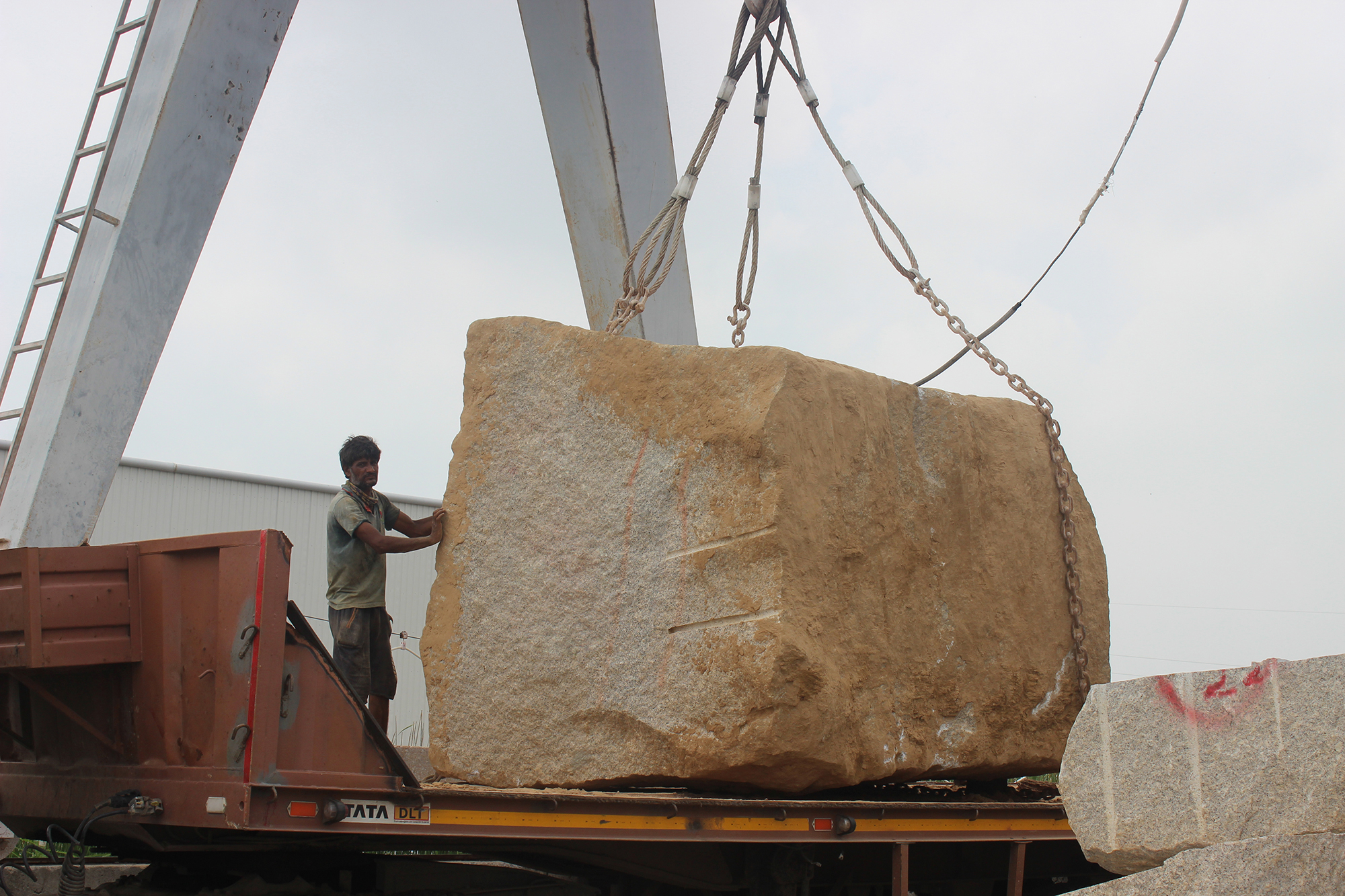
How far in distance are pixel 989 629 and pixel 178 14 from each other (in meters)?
4.00

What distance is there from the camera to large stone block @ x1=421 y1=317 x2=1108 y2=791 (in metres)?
3.44

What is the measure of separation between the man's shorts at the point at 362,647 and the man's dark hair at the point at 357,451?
1.86 ft

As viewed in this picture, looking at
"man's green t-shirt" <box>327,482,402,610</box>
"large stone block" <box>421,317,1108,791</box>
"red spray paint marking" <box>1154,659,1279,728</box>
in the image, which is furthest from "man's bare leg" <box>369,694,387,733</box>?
"red spray paint marking" <box>1154,659,1279,728</box>

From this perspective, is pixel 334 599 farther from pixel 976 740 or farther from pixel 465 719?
pixel 976 740

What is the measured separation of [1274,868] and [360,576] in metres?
3.13

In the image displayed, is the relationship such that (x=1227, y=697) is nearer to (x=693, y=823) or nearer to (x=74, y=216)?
(x=693, y=823)

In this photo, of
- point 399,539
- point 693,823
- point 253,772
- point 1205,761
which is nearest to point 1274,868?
point 1205,761

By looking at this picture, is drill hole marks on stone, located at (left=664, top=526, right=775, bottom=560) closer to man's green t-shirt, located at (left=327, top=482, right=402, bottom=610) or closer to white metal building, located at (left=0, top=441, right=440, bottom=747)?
man's green t-shirt, located at (left=327, top=482, right=402, bottom=610)

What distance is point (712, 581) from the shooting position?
3.50 m

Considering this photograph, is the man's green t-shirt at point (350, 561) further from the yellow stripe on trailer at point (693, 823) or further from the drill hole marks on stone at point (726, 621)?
the yellow stripe on trailer at point (693, 823)

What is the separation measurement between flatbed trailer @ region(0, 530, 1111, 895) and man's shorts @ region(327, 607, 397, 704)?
3.08 feet

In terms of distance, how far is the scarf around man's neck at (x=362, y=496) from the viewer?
166 inches

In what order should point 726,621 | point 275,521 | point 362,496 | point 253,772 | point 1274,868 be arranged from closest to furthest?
point 1274,868 → point 253,772 → point 726,621 → point 362,496 → point 275,521

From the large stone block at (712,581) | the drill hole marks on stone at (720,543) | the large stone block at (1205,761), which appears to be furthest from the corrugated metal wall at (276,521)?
the large stone block at (1205,761)
